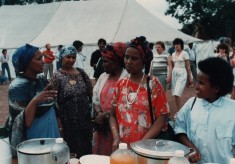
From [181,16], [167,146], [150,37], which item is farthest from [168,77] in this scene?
[181,16]

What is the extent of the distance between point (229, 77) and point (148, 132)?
0.73 meters

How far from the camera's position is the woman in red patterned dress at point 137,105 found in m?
2.52

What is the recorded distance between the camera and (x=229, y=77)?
2410mm

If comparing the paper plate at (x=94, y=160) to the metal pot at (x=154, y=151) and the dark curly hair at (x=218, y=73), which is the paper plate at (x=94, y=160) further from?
the dark curly hair at (x=218, y=73)

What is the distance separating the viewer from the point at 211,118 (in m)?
2.31

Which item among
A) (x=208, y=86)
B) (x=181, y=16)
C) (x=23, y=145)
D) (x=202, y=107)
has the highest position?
(x=181, y=16)

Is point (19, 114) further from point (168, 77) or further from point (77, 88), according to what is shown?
point (168, 77)

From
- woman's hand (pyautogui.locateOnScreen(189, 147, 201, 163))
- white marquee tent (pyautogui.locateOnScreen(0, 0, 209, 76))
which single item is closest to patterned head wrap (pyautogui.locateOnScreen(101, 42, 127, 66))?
woman's hand (pyautogui.locateOnScreen(189, 147, 201, 163))

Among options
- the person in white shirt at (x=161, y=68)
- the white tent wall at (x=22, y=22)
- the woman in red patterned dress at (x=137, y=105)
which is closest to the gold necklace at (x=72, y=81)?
the woman in red patterned dress at (x=137, y=105)

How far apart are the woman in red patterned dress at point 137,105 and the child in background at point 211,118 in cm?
18

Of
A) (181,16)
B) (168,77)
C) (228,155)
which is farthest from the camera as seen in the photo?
(181,16)

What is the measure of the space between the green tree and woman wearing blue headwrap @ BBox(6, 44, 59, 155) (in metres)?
36.9

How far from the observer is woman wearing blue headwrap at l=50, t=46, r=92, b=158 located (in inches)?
140

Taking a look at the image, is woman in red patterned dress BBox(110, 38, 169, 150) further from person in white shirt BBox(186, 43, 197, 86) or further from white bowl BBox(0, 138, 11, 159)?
person in white shirt BBox(186, 43, 197, 86)
